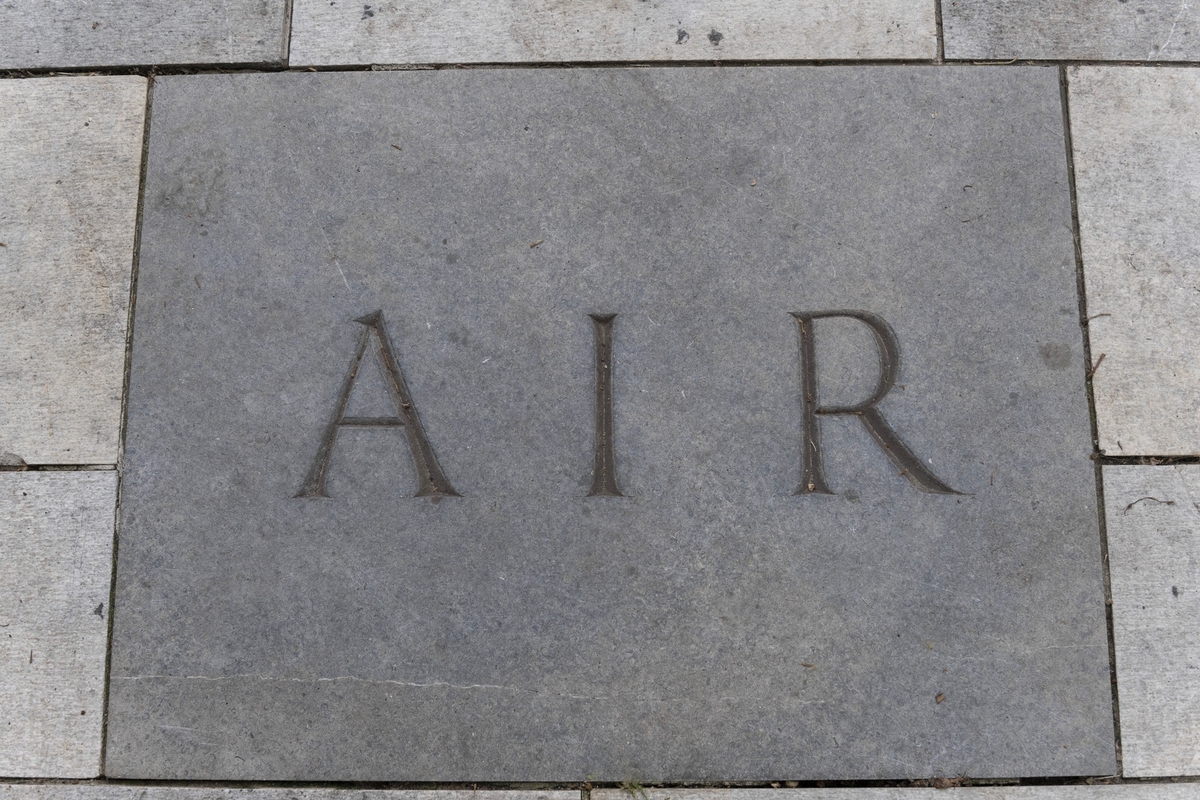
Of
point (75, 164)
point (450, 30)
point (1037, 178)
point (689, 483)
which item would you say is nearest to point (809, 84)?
point (1037, 178)

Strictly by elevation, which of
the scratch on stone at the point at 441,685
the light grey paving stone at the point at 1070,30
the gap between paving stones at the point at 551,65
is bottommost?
the scratch on stone at the point at 441,685

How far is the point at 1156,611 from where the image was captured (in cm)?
239

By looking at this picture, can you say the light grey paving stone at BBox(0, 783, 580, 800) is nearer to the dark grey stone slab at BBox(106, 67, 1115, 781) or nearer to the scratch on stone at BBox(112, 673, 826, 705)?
the dark grey stone slab at BBox(106, 67, 1115, 781)

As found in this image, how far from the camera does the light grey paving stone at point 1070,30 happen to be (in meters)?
2.63

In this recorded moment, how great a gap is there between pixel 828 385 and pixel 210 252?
2.26m

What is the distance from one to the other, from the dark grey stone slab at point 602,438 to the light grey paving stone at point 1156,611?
0.28 ft

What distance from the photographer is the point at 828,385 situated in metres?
2.50

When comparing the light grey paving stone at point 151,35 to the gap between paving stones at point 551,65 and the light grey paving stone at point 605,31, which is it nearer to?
the gap between paving stones at point 551,65

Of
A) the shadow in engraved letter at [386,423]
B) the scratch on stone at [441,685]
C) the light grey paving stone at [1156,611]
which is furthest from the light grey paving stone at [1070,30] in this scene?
the scratch on stone at [441,685]

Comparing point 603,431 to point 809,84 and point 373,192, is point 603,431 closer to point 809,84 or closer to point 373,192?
point 373,192

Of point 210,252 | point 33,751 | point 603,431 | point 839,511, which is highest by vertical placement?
point 210,252

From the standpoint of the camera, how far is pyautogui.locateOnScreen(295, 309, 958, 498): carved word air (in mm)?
2465

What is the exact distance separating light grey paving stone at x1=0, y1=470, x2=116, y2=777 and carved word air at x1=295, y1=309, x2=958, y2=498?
0.74 meters

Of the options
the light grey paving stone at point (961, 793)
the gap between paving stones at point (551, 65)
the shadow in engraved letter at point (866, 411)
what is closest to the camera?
the light grey paving stone at point (961, 793)
